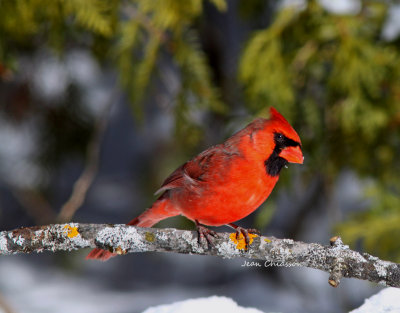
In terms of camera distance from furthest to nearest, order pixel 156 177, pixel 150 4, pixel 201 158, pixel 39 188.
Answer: pixel 156 177 < pixel 39 188 < pixel 150 4 < pixel 201 158

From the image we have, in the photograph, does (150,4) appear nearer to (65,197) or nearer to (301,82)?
(301,82)

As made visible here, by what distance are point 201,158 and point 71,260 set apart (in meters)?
2.69

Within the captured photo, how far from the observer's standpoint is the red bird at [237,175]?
1.29 meters

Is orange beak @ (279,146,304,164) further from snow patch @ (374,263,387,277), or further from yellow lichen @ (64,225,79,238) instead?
yellow lichen @ (64,225,79,238)

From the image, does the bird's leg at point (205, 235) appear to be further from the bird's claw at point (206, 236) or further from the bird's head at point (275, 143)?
the bird's head at point (275, 143)

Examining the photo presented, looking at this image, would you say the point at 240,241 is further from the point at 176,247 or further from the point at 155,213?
the point at 155,213

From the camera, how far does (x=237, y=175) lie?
1.33m

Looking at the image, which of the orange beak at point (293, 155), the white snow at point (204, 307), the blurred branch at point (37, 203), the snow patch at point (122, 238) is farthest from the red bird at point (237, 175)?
the blurred branch at point (37, 203)

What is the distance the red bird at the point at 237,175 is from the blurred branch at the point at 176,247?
60mm

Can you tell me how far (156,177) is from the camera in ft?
13.4

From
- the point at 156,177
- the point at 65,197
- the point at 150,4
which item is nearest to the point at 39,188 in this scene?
the point at 156,177

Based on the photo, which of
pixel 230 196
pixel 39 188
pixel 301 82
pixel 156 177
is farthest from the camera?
pixel 156 177

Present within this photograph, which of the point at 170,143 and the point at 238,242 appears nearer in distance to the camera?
the point at 238,242

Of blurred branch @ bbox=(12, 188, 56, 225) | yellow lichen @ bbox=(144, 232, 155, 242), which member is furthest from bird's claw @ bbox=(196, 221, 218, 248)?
blurred branch @ bbox=(12, 188, 56, 225)
